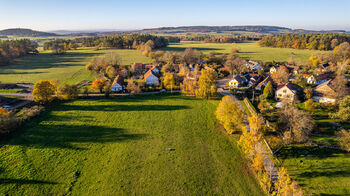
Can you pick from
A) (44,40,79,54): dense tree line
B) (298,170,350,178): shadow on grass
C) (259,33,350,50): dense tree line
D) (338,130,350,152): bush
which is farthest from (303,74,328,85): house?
(44,40,79,54): dense tree line

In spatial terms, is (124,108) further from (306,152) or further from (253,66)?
(253,66)

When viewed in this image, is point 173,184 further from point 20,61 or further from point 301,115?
point 20,61

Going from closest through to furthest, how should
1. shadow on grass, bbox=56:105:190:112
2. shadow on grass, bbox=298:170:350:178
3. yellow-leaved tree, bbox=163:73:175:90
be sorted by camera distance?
shadow on grass, bbox=298:170:350:178, shadow on grass, bbox=56:105:190:112, yellow-leaved tree, bbox=163:73:175:90

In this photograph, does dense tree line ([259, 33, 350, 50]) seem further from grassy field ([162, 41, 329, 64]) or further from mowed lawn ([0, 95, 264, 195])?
mowed lawn ([0, 95, 264, 195])

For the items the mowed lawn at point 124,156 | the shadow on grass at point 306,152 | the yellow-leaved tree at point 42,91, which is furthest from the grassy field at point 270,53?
the yellow-leaved tree at point 42,91

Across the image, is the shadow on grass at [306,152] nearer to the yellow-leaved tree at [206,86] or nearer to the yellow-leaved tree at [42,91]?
the yellow-leaved tree at [206,86]

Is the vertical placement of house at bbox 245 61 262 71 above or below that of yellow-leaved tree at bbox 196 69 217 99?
above
